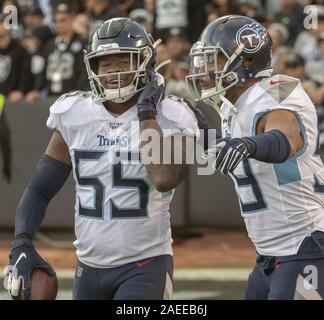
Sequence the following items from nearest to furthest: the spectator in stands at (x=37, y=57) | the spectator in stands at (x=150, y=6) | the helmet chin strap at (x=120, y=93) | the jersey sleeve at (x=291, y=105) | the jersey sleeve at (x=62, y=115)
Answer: the jersey sleeve at (x=291, y=105)
the helmet chin strap at (x=120, y=93)
the jersey sleeve at (x=62, y=115)
the spectator in stands at (x=37, y=57)
the spectator in stands at (x=150, y=6)

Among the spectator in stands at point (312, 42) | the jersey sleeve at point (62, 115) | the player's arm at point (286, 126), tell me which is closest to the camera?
the player's arm at point (286, 126)

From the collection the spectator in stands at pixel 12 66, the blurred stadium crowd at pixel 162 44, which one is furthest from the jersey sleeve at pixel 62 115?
the spectator in stands at pixel 12 66

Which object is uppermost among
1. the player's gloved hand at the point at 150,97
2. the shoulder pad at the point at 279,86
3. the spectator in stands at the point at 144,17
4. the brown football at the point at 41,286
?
the shoulder pad at the point at 279,86

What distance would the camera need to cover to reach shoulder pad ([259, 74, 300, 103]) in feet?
13.0

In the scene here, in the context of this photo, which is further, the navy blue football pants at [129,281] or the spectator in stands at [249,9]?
the spectator in stands at [249,9]

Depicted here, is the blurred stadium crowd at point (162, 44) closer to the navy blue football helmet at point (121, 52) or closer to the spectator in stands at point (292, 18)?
the spectator in stands at point (292, 18)

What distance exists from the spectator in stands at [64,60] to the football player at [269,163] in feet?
17.6

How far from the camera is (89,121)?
4.23 m

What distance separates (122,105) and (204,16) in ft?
21.4

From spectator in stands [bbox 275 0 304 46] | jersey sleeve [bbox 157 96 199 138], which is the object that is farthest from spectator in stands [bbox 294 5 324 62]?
jersey sleeve [bbox 157 96 199 138]

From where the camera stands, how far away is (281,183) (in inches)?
157

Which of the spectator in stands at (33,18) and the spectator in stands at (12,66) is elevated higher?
the spectator in stands at (33,18)

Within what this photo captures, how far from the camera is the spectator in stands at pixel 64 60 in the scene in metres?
9.64

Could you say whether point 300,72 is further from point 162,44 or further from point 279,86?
point 279,86
